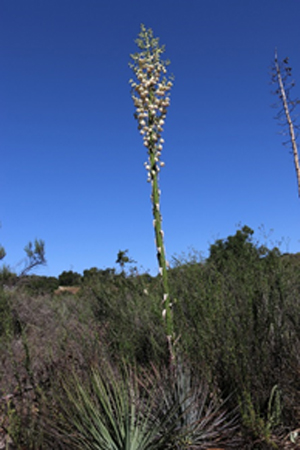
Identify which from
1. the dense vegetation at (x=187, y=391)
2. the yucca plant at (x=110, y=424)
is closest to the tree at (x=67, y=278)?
the dense vegetation at (x=187, y=391)

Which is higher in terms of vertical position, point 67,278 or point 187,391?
point 67,278

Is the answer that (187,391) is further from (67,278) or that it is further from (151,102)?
(67,278)

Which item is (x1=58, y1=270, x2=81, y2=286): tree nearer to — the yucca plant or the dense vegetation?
the dense vegetation

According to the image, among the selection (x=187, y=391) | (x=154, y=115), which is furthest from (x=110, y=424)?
(x=154, y=115)

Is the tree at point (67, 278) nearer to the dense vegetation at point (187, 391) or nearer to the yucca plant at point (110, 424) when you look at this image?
the dense vegetation at point (187, 391)

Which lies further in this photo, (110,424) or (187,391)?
(187,391)

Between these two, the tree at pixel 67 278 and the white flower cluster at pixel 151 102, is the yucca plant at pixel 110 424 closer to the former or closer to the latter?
the white flower cluster at pixel 151 102

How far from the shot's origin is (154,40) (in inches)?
133

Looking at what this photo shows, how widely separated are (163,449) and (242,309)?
1317mm

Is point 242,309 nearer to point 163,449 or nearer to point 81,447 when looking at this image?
point 163,449

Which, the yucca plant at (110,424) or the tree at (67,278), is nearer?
the yucca plant at (110,424)

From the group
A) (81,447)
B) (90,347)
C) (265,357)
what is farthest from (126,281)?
(81,447)

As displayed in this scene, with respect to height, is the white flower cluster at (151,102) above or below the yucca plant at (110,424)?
above

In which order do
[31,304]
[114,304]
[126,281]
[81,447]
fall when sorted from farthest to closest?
[31,304], [126,281], [114,304], [81,447]
